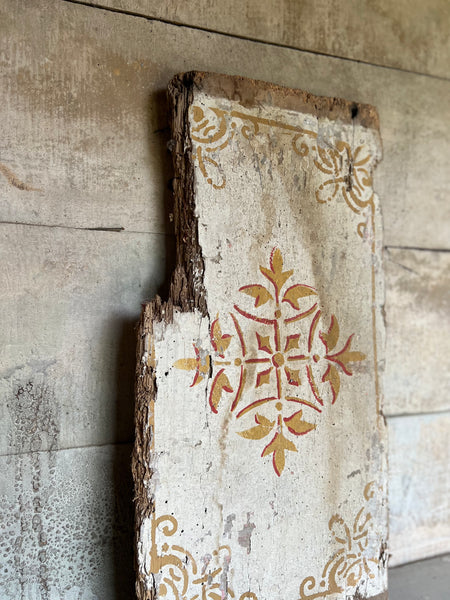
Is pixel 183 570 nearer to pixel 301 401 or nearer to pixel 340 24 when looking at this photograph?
pixel 301 401

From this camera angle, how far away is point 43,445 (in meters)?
1.14

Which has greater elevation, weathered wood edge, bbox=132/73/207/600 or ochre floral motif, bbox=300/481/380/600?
weathered wood edge, bbox=132/73/207/600

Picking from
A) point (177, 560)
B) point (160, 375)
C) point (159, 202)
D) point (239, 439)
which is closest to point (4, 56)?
point (159, 202)

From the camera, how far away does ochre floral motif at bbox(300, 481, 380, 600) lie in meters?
1.23

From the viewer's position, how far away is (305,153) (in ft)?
4.27

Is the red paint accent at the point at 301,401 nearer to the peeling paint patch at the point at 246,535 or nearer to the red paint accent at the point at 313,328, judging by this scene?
the red paint accent at the point at 313,328

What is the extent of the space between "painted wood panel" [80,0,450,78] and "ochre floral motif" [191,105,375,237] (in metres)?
0.24

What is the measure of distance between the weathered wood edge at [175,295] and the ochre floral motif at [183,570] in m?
0.03

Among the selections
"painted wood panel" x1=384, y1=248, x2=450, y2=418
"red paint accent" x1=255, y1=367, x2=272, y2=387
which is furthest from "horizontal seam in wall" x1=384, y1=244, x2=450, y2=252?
"red paint accent" x1=255, y1=367, x2=272, y2=387

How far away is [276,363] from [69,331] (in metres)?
0.43

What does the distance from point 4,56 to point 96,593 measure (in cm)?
106

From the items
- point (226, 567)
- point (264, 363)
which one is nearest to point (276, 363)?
point (264, 363)

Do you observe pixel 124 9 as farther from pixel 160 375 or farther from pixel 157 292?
pixel 160 375

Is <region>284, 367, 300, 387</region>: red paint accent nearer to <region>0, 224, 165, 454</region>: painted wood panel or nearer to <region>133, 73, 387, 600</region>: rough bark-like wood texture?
<region>133, 73, 387, 600</region>: rough bark-like wood texture
